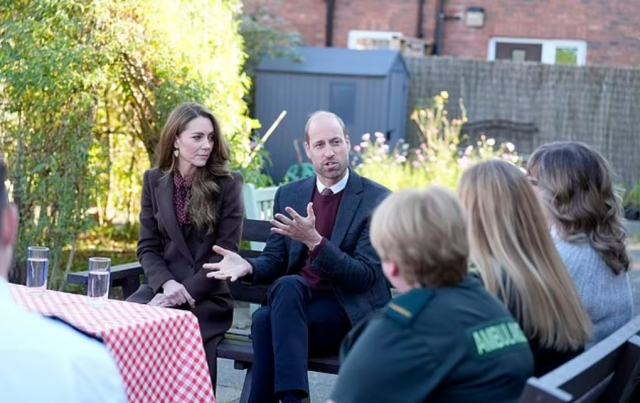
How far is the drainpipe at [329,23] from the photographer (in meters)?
16.8

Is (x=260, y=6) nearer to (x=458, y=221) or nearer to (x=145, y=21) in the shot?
(x=145, y=21)

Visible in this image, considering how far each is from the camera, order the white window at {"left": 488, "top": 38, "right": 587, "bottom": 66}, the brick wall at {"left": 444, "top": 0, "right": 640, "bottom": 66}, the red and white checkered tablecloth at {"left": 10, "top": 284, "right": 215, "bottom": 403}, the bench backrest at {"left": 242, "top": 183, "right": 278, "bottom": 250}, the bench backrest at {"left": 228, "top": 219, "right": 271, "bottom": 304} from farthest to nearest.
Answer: the white window at {"left": 488, "top": 38, "right": 587, "bottom": 66}
the brick wall at {"left": 444, "top": 0, "right": 640, "bottom": 66}
the bench backrest at {"left": 242, "top": 183, "right": 278, "bottom": 250}
the bench backrest at {"left": 228, "top": 219, "right": 271, "bottom": 304}
the red and white checkered tablecloth at {"left": 10, "top": 284, "right": 215, "bottom": 403}

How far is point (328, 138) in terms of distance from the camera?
4.65 m

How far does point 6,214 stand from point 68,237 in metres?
5.50

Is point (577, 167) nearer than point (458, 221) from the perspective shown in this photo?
No

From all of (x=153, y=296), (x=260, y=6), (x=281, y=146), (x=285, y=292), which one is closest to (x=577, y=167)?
(x=285, y=292)

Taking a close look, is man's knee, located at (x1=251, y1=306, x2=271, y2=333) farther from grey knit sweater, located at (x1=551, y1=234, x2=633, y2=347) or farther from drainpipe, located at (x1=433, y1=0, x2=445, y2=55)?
drainpipe, located at (x1=433, y1=0, x2=445, y2=55)

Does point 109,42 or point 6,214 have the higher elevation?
point 109,42

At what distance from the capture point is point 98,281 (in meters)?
3.77

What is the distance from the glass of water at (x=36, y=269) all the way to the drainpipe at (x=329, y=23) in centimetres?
1331

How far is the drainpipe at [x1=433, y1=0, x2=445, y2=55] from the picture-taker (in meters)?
16.5

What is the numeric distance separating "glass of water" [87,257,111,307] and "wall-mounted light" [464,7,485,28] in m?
13.2

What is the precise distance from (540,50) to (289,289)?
13000 millimetres

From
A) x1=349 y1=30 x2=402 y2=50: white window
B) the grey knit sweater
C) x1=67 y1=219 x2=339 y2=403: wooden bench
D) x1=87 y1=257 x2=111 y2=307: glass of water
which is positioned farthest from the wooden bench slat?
x1=349 y1=30 x2=402 y2=50: white window
